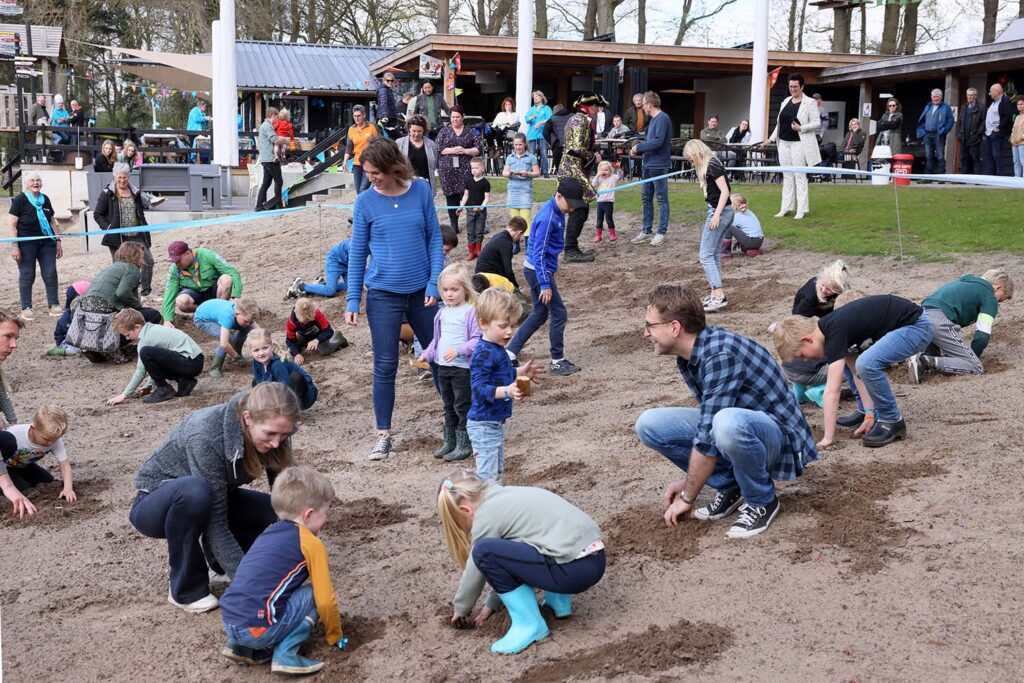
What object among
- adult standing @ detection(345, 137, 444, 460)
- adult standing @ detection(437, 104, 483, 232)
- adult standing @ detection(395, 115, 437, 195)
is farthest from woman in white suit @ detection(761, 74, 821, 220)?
adult standing @ detection(345, 137, 444, 460)

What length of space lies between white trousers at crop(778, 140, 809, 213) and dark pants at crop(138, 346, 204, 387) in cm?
823

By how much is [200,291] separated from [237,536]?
6.44 meters

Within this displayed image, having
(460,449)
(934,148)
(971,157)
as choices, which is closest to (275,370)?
(460,449)

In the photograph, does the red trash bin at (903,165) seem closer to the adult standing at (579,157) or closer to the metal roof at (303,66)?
the adult standing at (579,157)

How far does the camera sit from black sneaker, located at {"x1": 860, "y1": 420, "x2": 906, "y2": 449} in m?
6.05

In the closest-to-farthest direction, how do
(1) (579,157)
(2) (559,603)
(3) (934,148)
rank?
(2) (559,603)
(1) (579,157)
(3) (934,148)

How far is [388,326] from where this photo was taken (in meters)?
6.87

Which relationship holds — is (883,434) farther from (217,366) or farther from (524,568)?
(217,366)

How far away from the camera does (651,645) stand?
Result: 4.11 metres

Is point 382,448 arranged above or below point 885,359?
below

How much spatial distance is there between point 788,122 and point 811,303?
6823mm

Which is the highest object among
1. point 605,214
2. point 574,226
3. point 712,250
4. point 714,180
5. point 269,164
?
point 269,164

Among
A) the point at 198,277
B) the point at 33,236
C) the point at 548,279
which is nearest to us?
the point at 548,279

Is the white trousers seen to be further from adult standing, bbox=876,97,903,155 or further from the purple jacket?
the purple jacket
